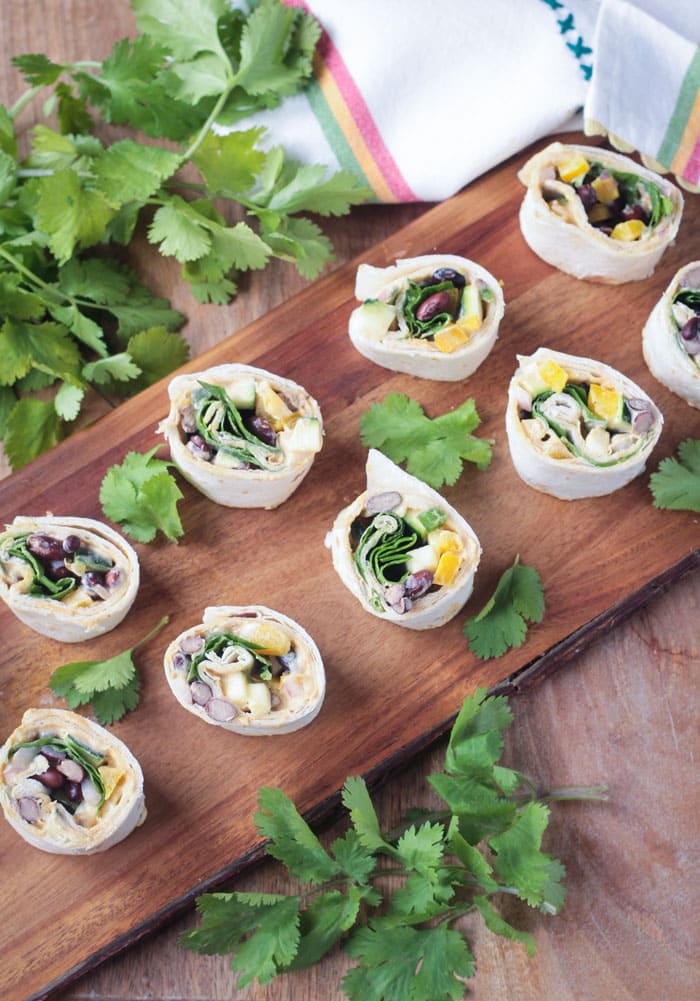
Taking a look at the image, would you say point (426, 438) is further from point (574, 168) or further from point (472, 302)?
point (574, 168)

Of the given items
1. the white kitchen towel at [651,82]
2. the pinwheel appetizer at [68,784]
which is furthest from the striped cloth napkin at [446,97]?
the pinwheel appetizer at [68,784]

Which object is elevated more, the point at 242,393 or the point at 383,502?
the point at 242,393

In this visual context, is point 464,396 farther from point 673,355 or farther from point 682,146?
point 682,146

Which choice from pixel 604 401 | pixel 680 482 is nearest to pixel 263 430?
pixel 604 401

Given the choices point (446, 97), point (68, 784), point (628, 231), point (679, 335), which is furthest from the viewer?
point (446, 97)

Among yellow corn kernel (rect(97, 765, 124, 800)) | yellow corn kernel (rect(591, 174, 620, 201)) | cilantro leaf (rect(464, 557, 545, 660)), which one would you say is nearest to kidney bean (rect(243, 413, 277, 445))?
cilantro leaf (rect(464, 557, 545, 660))

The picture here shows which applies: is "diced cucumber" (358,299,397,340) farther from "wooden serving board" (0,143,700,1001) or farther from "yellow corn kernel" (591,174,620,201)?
"yellow corn kernel" (591,174,620,201)

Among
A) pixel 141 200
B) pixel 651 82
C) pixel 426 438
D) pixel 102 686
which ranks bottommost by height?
pixel 102 686

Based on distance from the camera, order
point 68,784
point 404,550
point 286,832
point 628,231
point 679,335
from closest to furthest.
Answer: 1. point 286,832
2. point 68,784
3. point 404,550
4. point 679,335
5. point 628,231
